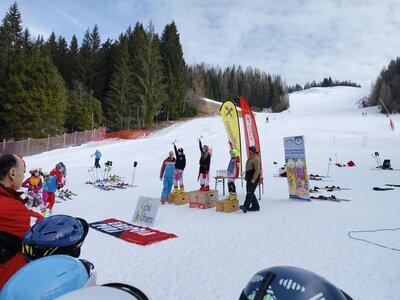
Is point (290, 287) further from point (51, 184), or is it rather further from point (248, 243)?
point (51, 184)

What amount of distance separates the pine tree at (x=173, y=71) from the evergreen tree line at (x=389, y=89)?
44.4 m

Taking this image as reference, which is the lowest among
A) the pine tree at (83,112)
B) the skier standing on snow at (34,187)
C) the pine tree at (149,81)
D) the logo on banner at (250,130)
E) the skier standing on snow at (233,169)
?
the skier standing on snow at (34,187)

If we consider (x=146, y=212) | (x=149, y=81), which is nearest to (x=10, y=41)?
(x=149, y=81)

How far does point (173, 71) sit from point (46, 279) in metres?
61.0

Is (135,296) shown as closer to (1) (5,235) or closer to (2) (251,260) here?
(1) (5,235)

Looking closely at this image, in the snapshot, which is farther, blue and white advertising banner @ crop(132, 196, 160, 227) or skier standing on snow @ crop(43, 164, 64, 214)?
skier standing on snow @ crop(43, 164, 64, 214)

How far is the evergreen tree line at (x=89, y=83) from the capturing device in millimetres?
37156

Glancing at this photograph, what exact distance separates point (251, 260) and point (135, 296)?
166 inches

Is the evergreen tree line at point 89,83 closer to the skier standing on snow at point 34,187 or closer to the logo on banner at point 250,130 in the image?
the skier standing on snow at point 34,187

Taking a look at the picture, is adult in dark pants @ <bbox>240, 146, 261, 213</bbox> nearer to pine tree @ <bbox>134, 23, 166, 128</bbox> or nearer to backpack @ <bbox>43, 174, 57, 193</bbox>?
backpack @ <bbox>43, 174, 57, 193</bbox>

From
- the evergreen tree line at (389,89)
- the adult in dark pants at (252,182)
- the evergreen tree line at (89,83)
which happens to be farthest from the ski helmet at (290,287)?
the evergreen tree line at (389,89)

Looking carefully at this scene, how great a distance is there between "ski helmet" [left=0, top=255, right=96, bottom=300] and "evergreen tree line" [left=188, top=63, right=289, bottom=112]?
9894cm

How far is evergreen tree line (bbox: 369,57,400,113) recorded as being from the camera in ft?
Result: 232

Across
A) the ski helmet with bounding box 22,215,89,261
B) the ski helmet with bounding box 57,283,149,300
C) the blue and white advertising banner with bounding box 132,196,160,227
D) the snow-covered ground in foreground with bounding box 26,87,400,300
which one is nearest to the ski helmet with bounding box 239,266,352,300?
the ski helmet with bounding box 57,283,149,300
